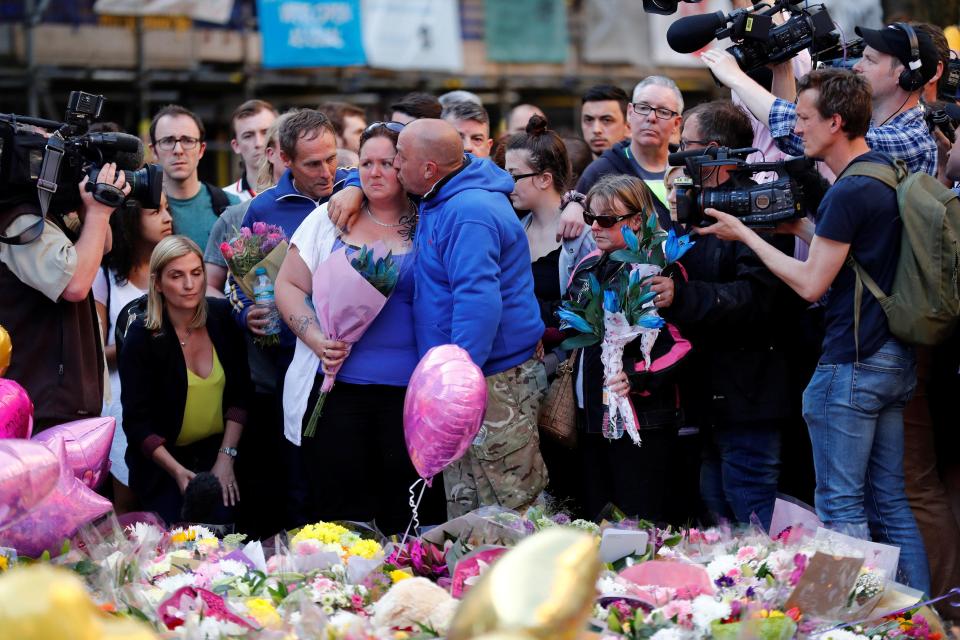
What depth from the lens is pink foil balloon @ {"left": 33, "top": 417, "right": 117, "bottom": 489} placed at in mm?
3359

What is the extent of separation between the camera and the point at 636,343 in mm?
4270

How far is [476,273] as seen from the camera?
13.5 feet

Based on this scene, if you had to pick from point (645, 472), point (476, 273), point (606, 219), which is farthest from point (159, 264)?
point (645, 472)

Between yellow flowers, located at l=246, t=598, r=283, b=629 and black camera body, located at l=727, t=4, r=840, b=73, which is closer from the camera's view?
yellow flowers, located at l=246, t=598, r=283, b=629

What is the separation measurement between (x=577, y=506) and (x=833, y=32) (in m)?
2.03

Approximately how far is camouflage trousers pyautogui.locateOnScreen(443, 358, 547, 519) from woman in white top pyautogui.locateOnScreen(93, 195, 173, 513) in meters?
1.73

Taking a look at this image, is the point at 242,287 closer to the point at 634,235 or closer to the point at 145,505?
the point at 145,505

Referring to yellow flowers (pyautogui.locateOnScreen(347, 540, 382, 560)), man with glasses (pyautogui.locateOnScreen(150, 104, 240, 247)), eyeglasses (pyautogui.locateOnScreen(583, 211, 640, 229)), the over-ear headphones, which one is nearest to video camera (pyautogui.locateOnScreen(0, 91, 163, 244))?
man with glasses (pyautogui.locateOnScreen(150, 104, 240, 247))

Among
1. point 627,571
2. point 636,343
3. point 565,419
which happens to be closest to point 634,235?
point 636,343

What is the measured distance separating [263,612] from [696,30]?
2.75 metres

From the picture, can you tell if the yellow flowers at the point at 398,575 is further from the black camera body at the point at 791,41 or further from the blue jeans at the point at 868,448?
the black camera body at the point at 791,41

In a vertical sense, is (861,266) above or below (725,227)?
below

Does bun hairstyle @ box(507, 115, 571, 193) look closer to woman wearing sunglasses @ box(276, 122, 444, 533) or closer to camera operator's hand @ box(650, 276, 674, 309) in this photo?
woman wearing sunglasses @ box(276, 122, 444, 533)

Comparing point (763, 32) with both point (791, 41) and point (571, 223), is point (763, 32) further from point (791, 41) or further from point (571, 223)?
point (571, 223)
